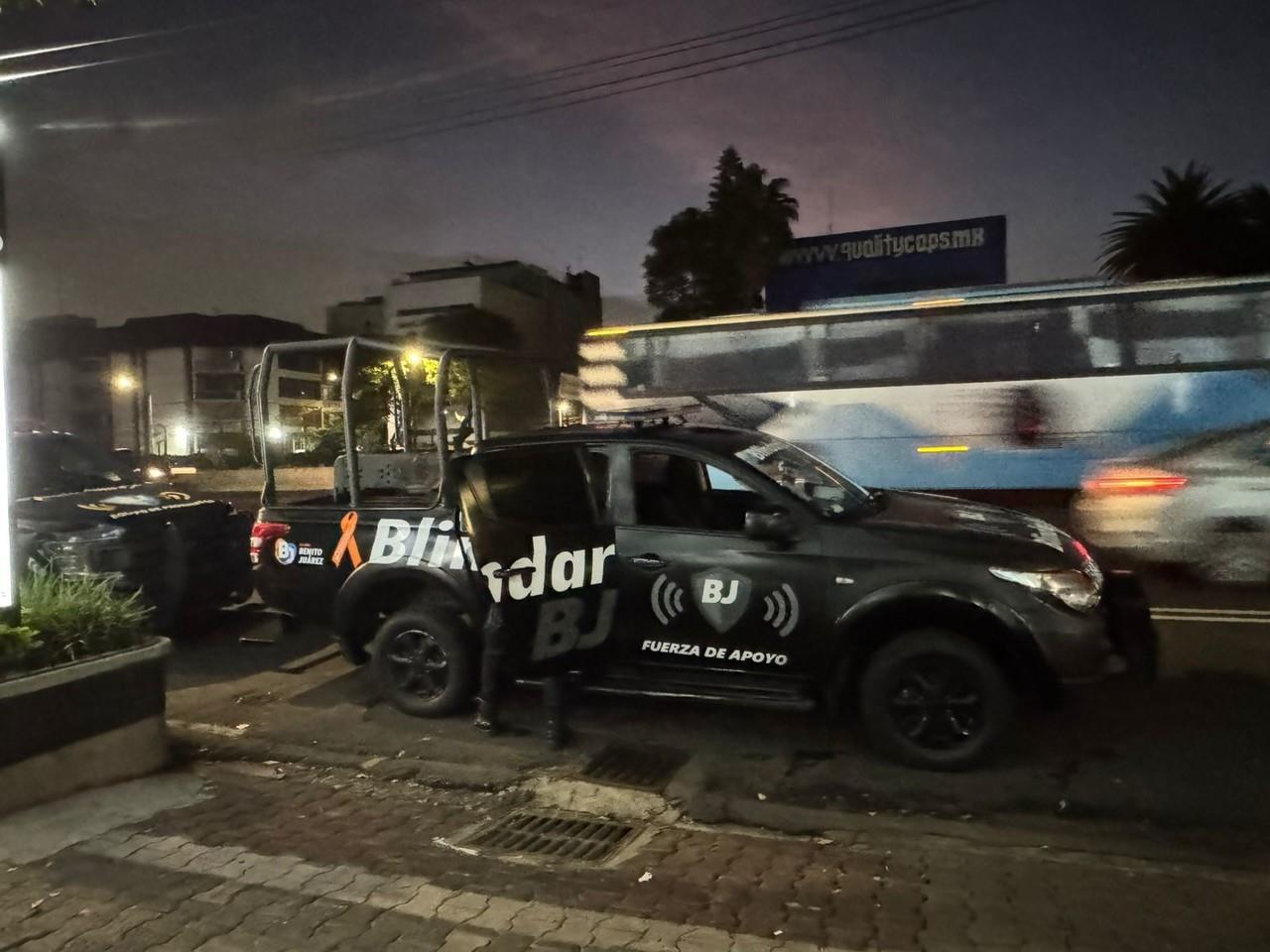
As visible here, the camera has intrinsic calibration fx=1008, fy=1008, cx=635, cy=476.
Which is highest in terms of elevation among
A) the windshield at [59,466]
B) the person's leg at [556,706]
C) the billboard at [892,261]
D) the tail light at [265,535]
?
the billboard at [892,261]

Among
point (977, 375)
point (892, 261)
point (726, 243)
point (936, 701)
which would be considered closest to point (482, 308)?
point (726, 243)

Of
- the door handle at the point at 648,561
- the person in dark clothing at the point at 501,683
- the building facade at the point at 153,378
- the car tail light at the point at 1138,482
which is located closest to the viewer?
the door handle at the point at 648,561

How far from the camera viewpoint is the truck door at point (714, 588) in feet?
17.1

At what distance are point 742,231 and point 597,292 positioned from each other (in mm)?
24700

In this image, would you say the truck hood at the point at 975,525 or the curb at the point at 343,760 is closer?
the truck hood at the point at 975,525

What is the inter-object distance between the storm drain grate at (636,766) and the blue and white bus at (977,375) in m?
7.58

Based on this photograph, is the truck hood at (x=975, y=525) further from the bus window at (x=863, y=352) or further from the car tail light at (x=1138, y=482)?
the bus window at (x=863, y=352)

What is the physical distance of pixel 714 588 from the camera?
17.6 ft

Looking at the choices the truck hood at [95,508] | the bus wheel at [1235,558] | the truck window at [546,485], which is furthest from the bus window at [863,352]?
the truck hood at [95,508]

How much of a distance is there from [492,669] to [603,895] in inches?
81.3

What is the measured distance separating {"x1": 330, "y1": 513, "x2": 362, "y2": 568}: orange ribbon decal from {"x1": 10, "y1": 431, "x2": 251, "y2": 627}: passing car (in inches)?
81.8

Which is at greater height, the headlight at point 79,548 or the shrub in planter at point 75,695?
the headlight at point 79,548

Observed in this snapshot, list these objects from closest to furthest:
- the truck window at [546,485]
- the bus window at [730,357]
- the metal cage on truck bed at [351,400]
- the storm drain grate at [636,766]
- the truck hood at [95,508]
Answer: the storm drain grate at [636,766], the truck window at [546,485], the metal cage on truck bed at [351,400], the truck hood at [95,508], the bus window at [730,357]

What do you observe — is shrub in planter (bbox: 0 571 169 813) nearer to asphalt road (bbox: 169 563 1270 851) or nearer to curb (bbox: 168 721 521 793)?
curb (bbox: 168 721 521 793)
